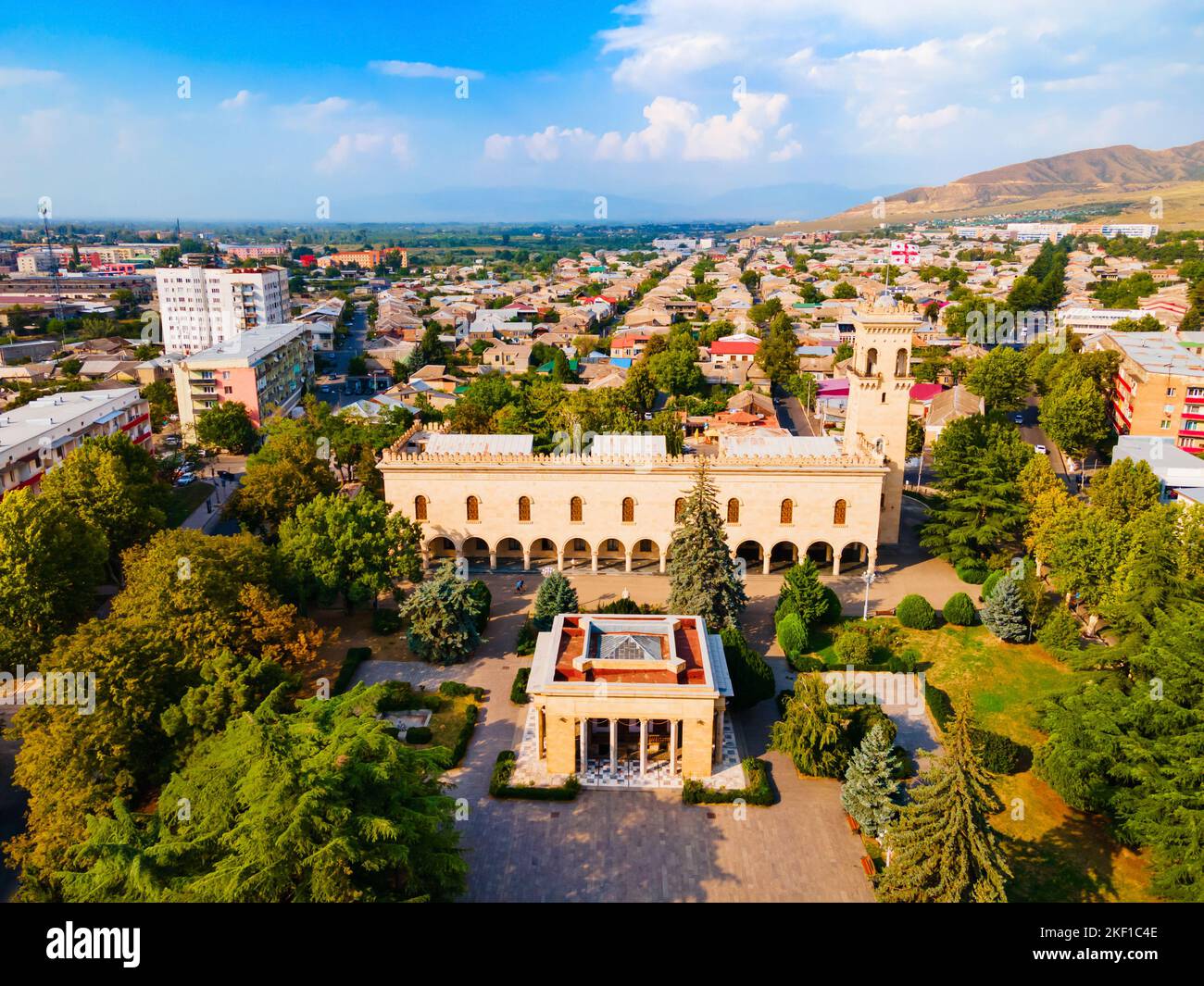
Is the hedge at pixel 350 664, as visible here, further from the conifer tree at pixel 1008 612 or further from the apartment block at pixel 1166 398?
the apartment block at pixel 1166 398

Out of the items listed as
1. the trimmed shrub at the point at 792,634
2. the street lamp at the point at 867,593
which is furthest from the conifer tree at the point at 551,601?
the street lamp at the point at 867,593

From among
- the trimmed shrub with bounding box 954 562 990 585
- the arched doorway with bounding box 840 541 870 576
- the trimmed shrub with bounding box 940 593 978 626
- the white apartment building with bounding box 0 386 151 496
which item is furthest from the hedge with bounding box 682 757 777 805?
the white apartment building with bounding box 0 386 151 496

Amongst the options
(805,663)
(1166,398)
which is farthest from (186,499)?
(1166,398)

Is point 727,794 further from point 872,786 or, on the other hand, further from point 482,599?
point 482,599

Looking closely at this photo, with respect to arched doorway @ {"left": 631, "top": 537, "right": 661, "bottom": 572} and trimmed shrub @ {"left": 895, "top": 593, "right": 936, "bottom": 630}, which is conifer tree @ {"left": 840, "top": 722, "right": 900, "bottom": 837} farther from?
A: arched doorway @ {"left": 631, "top": 537, "right": 661, "bottom": 572}

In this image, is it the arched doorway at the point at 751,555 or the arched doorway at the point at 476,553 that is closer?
the arched doorway at the point at 476,553
